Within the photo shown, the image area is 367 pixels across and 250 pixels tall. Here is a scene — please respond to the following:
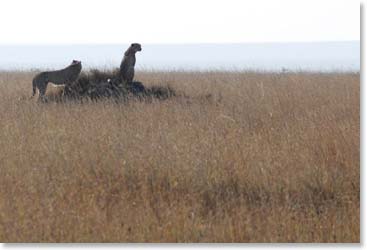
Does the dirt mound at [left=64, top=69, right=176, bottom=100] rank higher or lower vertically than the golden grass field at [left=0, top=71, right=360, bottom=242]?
higher

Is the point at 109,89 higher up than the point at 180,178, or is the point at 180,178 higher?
the point at 109,89

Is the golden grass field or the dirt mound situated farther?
the dirt mound

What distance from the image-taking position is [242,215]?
4.73 m

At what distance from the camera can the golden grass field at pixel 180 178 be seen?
4.54 meters

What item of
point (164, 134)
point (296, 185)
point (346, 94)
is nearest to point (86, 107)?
point (164, 134)

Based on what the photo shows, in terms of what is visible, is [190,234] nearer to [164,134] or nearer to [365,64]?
[365,64]

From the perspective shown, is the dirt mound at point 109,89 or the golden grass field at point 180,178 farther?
the dirt mound at point 109,89

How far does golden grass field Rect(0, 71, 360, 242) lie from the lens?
4.54 m

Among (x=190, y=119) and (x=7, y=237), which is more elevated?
(x=190, y=119)

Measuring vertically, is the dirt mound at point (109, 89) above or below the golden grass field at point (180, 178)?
above

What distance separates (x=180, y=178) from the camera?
5.35 meters

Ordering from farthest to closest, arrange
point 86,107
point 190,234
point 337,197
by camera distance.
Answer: point 86,107, point 337,197, point 190,234

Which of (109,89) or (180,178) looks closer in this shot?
(180,178)

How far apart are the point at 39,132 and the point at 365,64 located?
143 inches
